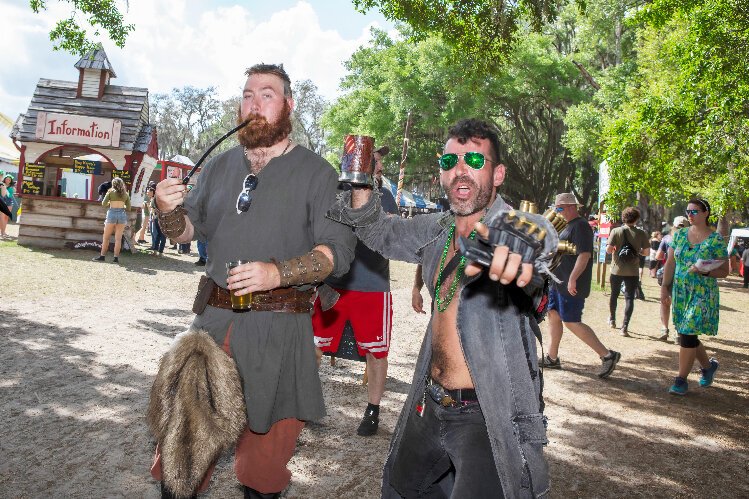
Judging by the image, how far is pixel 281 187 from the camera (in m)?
3.00

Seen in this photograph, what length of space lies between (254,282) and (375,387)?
270 cm

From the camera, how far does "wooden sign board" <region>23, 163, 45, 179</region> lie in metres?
16.1

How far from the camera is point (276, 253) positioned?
296 cm

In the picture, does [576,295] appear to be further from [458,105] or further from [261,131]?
[458,105]

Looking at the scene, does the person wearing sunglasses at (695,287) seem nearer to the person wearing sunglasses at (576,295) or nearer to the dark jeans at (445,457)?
the person wearing sunglasses at (576,295)

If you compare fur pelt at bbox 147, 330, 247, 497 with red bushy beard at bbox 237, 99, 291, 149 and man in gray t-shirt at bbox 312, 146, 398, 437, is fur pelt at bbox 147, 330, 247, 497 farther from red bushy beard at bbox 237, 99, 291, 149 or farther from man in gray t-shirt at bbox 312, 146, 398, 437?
man in gray t-shirt at bbox 312, 146, 398, 437

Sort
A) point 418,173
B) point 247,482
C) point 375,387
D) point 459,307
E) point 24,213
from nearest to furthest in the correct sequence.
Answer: point 459,307 < point 247,482 < point 375,387 < point 24,213 < point 418,173

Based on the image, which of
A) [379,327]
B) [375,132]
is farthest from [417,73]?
[379,327]

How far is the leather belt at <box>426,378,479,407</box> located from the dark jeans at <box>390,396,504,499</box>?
2 centimetres

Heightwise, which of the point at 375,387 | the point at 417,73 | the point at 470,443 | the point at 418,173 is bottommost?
the point at 375,387

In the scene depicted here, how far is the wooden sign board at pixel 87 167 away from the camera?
17.0 metres

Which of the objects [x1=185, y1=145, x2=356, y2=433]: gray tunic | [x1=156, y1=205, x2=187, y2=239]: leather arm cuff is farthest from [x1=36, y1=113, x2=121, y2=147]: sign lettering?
[x1=185, y1=145, x2=356, y2=433]: gray tunic

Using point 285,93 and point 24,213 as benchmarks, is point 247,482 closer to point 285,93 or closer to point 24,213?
point 285,93

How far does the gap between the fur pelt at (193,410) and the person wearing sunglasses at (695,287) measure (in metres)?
5.63
